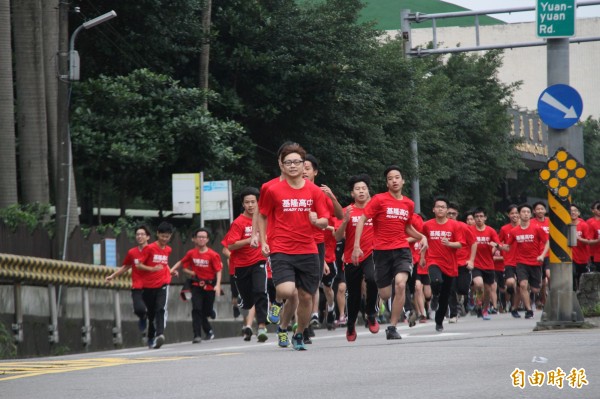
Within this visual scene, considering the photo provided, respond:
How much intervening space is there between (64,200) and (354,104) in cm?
1454

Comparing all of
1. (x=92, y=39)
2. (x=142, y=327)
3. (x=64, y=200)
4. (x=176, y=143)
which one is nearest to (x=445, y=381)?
(x=142, y=327)

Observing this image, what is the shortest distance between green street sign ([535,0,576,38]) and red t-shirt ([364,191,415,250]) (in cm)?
327

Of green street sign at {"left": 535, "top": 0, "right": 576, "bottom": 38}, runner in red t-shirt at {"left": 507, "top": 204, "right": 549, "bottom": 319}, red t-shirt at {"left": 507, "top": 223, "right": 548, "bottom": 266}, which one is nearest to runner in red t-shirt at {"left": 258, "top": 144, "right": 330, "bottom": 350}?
green street sign at {"left": 535, "top": 0, "right": 576, "bottom": 38}

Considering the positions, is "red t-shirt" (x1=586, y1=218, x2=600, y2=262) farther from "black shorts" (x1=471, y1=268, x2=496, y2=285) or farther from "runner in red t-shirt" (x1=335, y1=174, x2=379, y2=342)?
"runner in red t-shirt" (x1=335, y1=174, x2=379, y2=342)

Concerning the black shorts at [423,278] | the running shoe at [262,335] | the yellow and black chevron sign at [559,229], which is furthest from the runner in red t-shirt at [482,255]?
the running shoe at [262,335]

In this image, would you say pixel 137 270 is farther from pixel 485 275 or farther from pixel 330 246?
pixel 485 275

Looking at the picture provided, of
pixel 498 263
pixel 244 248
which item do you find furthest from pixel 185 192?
pixel 498 263

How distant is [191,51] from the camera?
35656mm

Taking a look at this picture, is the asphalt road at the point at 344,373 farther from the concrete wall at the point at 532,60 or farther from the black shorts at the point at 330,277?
the concrete wall at the point at 532,60

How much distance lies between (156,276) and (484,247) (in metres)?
8.73

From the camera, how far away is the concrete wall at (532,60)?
8650 cm

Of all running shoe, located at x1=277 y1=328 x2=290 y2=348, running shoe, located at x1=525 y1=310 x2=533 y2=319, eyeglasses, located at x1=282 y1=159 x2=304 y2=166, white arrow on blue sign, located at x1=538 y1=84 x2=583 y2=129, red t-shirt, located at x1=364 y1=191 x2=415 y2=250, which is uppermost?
white arrow on blue sign, located at x1=538 y1=84 x2=583 y2=129

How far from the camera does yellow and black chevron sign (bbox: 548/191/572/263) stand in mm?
17875

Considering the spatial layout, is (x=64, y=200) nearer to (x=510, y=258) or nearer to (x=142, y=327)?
(x=142, y=327)
